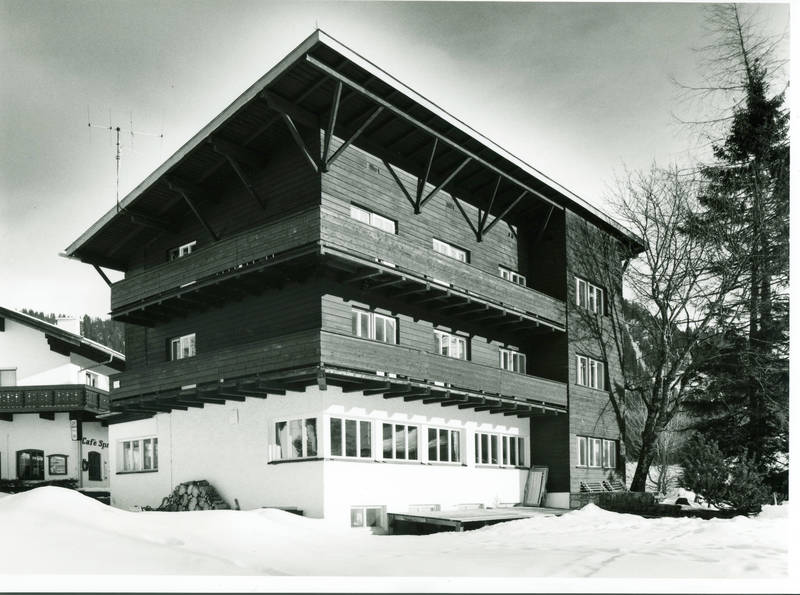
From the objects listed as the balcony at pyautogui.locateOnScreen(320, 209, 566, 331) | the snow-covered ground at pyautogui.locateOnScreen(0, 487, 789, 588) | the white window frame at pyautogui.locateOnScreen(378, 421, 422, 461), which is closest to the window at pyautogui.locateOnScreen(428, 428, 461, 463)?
the white window frame at pyautogui.locateOnScreen(378, 421, 422, 461)

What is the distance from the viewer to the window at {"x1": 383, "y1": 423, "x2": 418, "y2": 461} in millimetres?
20875

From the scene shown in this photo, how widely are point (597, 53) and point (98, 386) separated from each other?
25445 millimetres

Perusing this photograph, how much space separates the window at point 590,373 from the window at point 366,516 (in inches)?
381

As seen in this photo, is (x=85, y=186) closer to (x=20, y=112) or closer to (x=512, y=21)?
(x=20, y=112)

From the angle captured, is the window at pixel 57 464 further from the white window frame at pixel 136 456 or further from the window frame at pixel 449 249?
the window frame at pixel 449 249

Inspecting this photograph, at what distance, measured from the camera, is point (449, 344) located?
23.8m

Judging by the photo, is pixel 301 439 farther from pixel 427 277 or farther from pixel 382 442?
pixel 427 277

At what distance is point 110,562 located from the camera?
12461 millimetres

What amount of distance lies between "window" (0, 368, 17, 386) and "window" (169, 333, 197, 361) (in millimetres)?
7835

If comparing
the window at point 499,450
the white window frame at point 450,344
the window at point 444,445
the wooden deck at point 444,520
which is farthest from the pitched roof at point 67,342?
the window at point 499,450

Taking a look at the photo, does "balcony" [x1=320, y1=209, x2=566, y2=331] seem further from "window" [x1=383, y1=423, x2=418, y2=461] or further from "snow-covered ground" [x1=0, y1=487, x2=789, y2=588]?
"snow-covered ground" [x1=0, y1=487, x2=789, y2=588]

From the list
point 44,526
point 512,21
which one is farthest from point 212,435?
point 512,21

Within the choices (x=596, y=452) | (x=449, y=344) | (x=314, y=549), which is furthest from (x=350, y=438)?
(x=596, y=452)

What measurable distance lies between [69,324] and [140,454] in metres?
6.76
